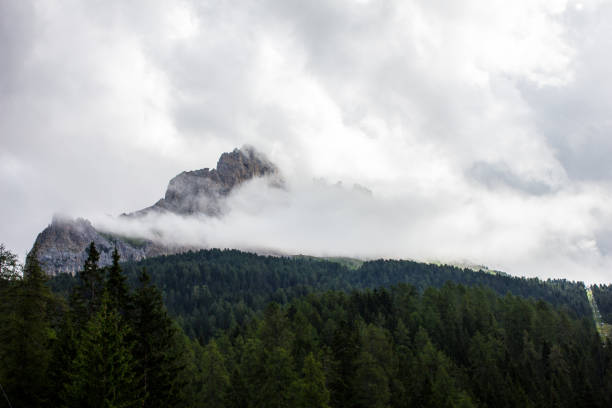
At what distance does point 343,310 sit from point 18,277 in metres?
76.9

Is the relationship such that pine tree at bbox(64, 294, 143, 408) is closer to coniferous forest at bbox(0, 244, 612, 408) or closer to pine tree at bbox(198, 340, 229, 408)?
coniferous forest at bbox(0, 244, 612, 408)

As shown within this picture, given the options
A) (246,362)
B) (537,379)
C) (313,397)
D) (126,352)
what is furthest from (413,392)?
(126,352)

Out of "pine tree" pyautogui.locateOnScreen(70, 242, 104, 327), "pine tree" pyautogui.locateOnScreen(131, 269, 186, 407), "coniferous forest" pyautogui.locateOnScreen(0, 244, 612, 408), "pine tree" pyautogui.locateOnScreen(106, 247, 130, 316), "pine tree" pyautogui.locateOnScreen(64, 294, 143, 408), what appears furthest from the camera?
"pine tree" pyautogui.locateOnScreen(70, 242, 104, 327)

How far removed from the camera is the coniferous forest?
35812 mm

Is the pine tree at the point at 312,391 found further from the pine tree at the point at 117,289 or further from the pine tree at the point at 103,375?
the pine tree at the point at 117,289

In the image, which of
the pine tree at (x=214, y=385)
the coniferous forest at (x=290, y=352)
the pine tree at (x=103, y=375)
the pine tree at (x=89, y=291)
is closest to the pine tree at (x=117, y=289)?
the coniferous forest at (x=290, y=352)

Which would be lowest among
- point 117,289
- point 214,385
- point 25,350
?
point 214,385

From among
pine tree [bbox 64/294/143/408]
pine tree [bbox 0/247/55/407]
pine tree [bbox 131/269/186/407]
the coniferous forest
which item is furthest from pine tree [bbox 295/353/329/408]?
pine tree [bbox 0/247/55/407]

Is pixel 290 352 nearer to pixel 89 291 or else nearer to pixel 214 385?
pixel 214 385

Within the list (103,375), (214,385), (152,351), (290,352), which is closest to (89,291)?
(152,351)

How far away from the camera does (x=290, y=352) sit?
204 ft

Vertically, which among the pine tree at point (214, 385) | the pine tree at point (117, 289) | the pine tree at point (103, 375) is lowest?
the pine tree at point (214, 385)

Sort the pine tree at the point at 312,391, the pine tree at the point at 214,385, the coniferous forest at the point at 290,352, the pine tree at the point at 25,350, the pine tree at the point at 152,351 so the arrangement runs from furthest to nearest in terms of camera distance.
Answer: the pine tree at the point at 214,385, the pine tree at the point at 312,391, the pine tree at the point at 25,350, the pine tree at the point at 152,351, the coniferous forest at the point at 290,352

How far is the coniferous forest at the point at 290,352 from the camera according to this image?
117 ft
